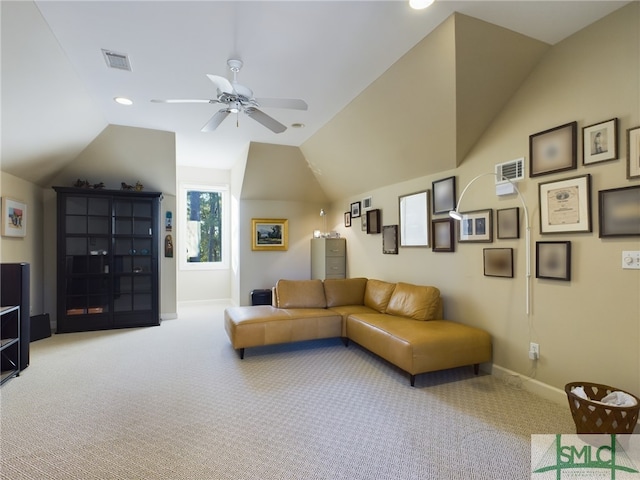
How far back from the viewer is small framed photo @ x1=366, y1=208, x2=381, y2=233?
514cm

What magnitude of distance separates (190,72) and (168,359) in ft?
10.3

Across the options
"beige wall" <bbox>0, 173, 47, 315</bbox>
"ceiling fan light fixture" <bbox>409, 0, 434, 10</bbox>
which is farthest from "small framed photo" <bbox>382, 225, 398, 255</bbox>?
"beige wall" <bbox>0, 173, 47, 315</bbox>

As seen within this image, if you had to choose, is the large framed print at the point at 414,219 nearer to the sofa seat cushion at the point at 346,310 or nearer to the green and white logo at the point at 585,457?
the sofa seat cushion at the point at 346,310

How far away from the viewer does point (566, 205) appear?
2.59 metres

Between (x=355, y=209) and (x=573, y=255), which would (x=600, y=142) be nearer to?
(x=573, y=255)

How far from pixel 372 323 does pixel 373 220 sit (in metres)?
2.05

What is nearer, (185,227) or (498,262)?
(498,262)

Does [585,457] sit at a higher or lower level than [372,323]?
lower

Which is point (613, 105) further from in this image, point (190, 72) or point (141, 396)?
point (141, 396)

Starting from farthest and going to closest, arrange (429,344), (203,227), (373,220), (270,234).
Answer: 1. (203,227)
2. (270,234)
3. (373,220)
4. (429,344)

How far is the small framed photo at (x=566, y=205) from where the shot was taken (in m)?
2.46

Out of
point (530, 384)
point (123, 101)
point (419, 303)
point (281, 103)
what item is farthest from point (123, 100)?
point (530, 384)

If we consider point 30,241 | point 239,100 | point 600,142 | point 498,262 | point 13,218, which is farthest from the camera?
point 30,241

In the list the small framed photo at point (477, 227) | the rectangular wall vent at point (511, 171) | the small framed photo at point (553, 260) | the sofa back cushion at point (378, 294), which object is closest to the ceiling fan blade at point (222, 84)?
the rectangular wall vent at point (511, 171)
